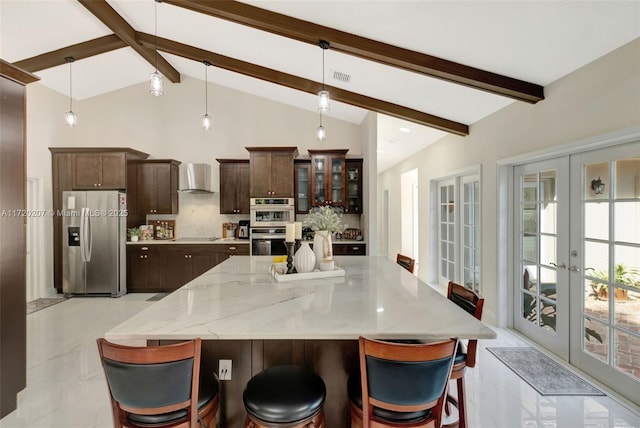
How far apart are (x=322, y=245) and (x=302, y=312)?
94cm

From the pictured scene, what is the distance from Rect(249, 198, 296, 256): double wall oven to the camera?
5.32 m

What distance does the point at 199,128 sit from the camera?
19.6ft

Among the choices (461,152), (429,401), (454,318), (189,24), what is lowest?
(429,401)

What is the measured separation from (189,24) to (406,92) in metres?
2.81

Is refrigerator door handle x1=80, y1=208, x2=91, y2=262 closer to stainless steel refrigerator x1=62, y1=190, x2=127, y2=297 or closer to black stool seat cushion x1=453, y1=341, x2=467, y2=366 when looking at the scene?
stainless steel refrigerator x1=62, y1=190, x2=127, y2=297

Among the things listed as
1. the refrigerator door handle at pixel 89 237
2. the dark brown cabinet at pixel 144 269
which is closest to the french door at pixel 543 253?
the dark brown cabinet at pixel 144 269

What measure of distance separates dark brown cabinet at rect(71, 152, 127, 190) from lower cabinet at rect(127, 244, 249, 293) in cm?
122

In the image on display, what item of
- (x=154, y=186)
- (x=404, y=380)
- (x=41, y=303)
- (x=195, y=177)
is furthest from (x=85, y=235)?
(x=404, y=380)

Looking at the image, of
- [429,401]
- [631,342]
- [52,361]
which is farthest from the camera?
[52,361]

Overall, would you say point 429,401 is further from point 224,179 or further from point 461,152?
point 224,179

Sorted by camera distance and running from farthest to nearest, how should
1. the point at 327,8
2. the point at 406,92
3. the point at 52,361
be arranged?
the point at 406,92, the point at 52,361, the point at 327,8

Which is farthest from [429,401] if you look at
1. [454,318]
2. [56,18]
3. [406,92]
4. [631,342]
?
[56,18]

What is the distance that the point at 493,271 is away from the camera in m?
3.78

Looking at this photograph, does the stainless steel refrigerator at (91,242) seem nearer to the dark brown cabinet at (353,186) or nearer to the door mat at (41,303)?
the door mat at (41,303)
